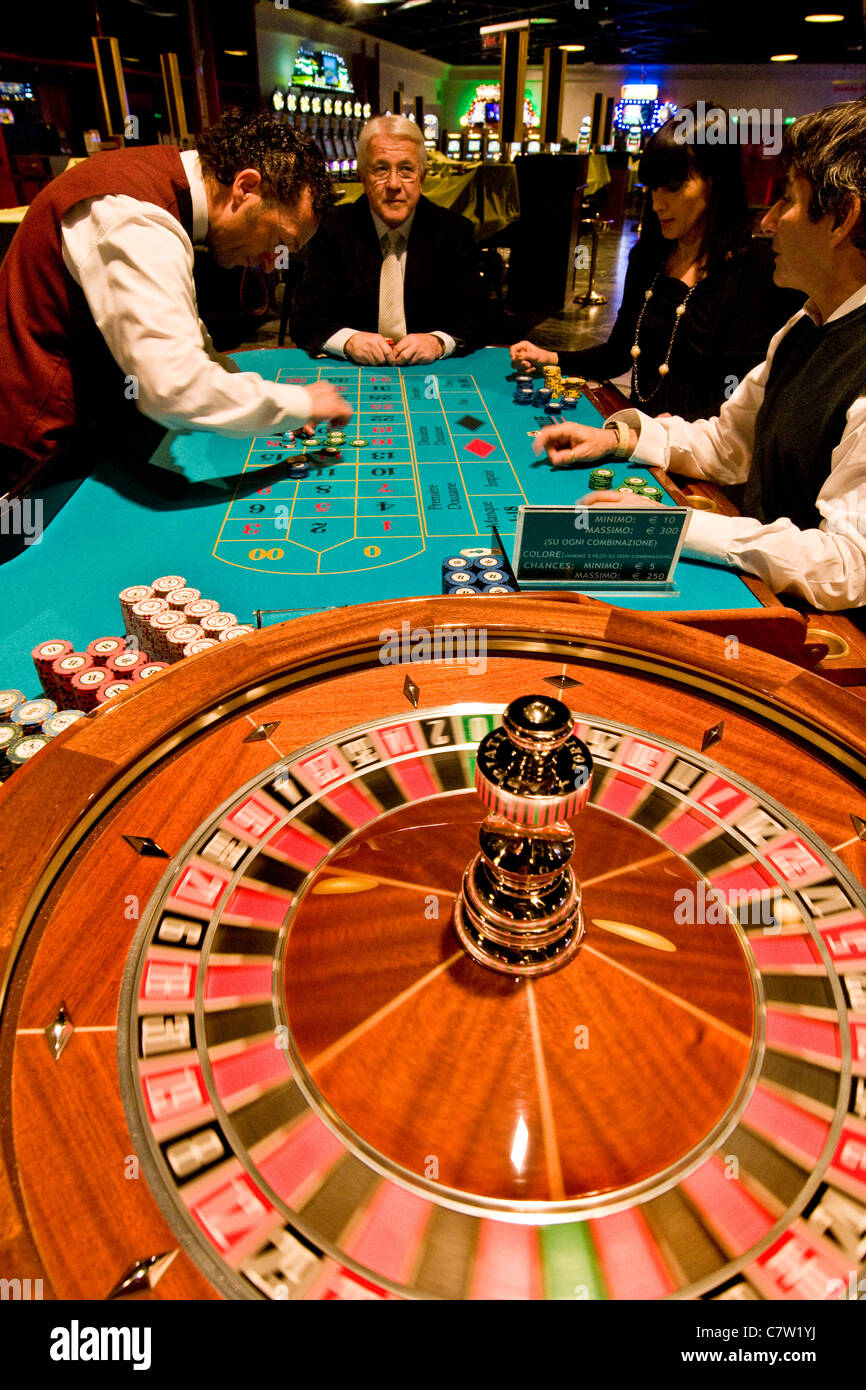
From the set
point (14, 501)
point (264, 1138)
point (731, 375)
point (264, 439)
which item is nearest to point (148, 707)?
point (264, 1138)

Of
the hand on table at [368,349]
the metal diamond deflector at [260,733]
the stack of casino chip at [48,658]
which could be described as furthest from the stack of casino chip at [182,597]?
the hand on table at [368,349]

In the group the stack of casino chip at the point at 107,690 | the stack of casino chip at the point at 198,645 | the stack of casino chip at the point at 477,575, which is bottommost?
the stack of casino chip at the point at 107,690

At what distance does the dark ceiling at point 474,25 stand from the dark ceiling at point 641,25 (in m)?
0.02

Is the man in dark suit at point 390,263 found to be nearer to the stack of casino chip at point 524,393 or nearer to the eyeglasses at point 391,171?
the eyeglasses at point 391,171

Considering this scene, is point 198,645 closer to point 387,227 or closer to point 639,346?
point 639,346

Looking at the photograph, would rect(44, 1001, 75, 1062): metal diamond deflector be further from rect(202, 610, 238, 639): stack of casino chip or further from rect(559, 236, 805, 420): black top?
rect(559, 236, 805, 420): black top

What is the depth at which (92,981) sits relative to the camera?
88 centimetres

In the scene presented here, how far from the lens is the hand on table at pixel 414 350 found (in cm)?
395

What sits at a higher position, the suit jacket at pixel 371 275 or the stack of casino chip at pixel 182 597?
the suit jacket at pixel 371 275

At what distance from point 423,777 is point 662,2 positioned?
17.2 m

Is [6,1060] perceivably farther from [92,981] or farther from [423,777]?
[423,777]

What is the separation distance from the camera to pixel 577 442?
2822 millimetres

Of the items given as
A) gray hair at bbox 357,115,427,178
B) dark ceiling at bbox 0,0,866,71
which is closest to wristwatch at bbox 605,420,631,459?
gray hair at bbox 357,115,427,178

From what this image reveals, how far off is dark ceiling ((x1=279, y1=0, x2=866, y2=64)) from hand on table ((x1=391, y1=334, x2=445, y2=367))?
10.3 metres
